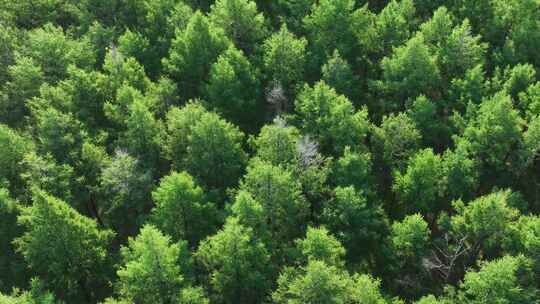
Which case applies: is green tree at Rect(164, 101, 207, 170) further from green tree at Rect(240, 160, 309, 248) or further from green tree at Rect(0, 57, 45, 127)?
green tree at Rect(0, 57, 45, 127)

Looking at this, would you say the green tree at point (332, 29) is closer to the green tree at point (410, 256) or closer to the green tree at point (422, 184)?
the green tree at point (422, 184)

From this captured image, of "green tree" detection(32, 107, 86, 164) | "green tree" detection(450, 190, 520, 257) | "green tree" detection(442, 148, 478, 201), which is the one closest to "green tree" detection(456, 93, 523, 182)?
"green tree" detection(442, 148, 478, 201)

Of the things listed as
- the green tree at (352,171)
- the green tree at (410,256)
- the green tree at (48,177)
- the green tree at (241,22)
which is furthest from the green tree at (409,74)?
the green tree at (48,177)

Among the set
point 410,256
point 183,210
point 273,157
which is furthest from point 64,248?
point 410,256

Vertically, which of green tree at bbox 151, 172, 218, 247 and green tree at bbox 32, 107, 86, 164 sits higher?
green tree at bbox 32, 107, 86, 164

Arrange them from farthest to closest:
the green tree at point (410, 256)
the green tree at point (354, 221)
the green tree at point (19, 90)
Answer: the green tree at point (19, 90), the green tree at point (354, 221), the green tree at point (410, 256)

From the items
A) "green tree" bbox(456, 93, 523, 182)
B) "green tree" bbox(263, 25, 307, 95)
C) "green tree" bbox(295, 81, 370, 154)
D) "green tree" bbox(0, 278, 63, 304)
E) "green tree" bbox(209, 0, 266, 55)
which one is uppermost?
"green tree" bbox(209, 0, 266, 55)

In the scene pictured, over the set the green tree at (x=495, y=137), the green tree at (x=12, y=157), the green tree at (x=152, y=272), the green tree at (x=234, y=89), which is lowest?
the green tree at (x=152, y=272)
